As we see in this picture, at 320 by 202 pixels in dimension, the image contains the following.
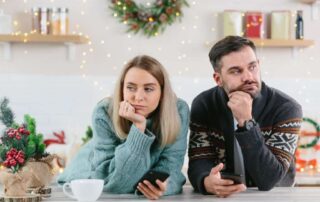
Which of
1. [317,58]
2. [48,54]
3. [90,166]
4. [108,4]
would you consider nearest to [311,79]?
[317,58]

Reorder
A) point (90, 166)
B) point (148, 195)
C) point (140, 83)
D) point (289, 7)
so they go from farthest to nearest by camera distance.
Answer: point (289, 7), point (90, 166), point (140, 83), point (148, 195)

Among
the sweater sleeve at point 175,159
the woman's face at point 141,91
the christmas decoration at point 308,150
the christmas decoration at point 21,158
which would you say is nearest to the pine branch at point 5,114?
the christmas decoration at point 21,158

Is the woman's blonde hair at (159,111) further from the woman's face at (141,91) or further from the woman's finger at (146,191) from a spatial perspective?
the woman's finger at (146,191)

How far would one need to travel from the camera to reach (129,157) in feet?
6.60

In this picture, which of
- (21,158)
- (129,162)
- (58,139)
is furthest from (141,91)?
(58,139)

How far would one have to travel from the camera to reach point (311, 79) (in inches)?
190

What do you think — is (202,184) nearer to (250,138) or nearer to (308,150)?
(250,138)

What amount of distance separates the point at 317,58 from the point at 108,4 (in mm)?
1639

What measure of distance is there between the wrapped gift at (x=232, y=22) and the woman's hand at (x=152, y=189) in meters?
2.94

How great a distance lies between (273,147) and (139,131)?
477 mm

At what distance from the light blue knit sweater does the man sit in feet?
0.30

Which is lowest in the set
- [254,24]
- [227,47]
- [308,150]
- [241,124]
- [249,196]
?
[308,150]

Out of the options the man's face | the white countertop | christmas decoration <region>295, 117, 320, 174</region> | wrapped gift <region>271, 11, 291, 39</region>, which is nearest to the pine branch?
the white countertop

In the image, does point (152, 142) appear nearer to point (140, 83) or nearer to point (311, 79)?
point (140, 83)
